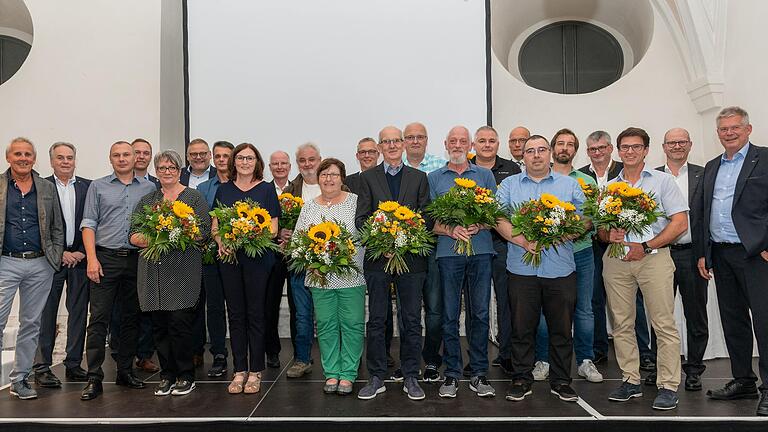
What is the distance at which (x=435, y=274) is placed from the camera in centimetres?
411

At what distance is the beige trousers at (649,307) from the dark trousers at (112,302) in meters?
3.23

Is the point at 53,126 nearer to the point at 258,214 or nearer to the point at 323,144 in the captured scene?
the point at 323,144

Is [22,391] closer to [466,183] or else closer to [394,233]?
[394,233]

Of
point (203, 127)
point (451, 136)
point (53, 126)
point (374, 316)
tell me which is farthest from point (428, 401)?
point (53, 126)

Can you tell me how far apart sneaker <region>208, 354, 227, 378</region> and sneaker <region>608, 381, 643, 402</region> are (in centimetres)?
280

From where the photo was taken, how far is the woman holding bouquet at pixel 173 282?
12.8ft

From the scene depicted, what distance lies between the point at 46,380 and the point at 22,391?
293 mm

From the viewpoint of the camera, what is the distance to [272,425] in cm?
340

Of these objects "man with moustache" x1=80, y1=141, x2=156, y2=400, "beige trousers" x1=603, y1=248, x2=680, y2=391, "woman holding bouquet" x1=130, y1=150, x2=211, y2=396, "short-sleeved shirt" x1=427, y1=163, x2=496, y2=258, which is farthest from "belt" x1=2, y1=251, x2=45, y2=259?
"beige trousers" x1=603, y1=248, x2=680, y2=391

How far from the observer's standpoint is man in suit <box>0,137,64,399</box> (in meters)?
4.02

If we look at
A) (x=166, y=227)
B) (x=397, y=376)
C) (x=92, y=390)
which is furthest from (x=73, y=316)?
(x=397, y=376)

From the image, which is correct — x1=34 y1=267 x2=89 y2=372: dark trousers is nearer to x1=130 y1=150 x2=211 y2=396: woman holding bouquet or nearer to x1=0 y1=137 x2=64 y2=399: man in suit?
x1=0 y1=137 x2=64 y2=399: man in suit

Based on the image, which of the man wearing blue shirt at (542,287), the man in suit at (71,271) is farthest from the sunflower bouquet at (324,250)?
the man in suit at (71,271)

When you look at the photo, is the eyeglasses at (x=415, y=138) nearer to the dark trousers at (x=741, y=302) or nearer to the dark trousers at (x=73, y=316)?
the dark trousers at (x=741, y=302)
